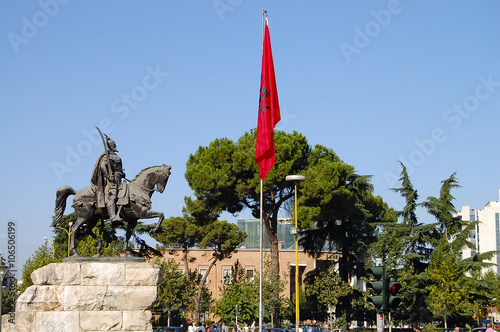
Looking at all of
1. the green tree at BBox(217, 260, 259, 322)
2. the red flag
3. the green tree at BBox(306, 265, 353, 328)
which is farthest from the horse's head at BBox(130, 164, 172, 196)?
the green tree at BBox(217, 260, 259, 322)

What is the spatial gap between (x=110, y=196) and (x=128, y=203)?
476 millimetres

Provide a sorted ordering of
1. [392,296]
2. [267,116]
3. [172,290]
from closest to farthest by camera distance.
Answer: [392,296]
[267,116]
[172,290]

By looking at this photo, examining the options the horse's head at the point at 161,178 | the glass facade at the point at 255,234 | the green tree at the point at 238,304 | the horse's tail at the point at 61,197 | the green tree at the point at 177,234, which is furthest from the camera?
the glass facade at the point at 255,234

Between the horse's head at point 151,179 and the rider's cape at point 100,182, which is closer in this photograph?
the rider's cape at point 100,182

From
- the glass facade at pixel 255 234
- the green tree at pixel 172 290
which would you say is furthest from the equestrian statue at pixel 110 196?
the glass facade at pixel 255 234

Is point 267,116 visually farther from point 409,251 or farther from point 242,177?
point 409,251

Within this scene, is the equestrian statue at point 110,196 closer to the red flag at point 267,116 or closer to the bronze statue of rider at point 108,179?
the bronze statue of rider at point 108,179

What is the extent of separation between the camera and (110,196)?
631 inches

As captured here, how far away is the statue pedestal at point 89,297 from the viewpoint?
1454cm

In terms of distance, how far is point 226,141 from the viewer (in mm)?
40562

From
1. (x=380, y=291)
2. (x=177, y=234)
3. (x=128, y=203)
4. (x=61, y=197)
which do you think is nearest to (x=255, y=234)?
(x=177, y=234)

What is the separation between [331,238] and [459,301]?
30.3 feet

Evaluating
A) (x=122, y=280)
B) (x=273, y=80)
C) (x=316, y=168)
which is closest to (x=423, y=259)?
(x=316, y=168)

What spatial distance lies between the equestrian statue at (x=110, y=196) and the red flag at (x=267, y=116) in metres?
5.08
